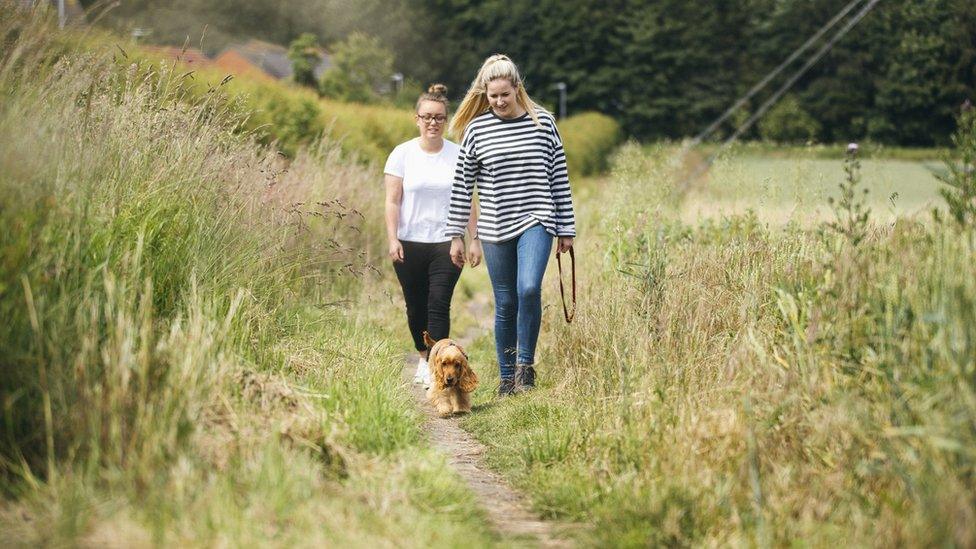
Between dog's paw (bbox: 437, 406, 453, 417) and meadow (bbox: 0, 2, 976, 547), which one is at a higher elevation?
meadow (bbox: 0, 2, 976, 547)

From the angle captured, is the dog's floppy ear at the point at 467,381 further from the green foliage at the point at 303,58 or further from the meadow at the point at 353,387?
the green foliage at the point at 303,58

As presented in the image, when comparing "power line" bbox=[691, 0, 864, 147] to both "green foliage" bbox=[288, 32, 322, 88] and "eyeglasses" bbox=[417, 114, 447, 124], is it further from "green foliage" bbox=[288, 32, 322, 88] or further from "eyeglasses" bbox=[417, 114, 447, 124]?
"green foliage" bbox=[288, 32, 322, 88]

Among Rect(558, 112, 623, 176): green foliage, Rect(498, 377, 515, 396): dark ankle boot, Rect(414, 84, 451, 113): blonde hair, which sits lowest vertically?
Rect(498, 377, 515, 396): dark ankle boot

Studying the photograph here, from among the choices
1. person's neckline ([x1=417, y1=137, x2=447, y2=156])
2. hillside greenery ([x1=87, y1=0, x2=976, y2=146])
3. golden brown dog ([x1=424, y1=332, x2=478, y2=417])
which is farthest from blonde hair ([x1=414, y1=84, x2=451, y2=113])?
hillside greenery ([x1=87, y1=0, x2=976, y2=146])

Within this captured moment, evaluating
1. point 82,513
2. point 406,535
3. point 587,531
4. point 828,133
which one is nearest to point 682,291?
point 587,531

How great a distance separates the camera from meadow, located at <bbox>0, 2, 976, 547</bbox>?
3.58 meters

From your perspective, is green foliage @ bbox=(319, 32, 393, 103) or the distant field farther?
green foliage @ bbox=(319, 32, 393, 103)

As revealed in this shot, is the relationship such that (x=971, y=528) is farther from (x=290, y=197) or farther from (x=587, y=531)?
(x=290, y=197)

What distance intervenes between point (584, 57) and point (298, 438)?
5936cm

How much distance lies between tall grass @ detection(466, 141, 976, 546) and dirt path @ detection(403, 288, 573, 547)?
0.10m

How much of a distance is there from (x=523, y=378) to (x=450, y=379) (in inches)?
27.1

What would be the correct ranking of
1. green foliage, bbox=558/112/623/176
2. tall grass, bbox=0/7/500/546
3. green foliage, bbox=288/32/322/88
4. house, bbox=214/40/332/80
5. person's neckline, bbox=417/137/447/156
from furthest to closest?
house, bbox=214/40/332/80 < green foliage, bbox=288/32/322/88 < green foliage, bbox=558/112/623/176 < person's neckline, bbox=417/137/447/156 < tall grass, bbox=0/7/500/546

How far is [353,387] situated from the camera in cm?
535

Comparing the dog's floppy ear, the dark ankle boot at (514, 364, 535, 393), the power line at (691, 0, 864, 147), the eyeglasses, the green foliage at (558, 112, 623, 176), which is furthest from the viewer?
the green foliage at (558, 112, 623, 176)
